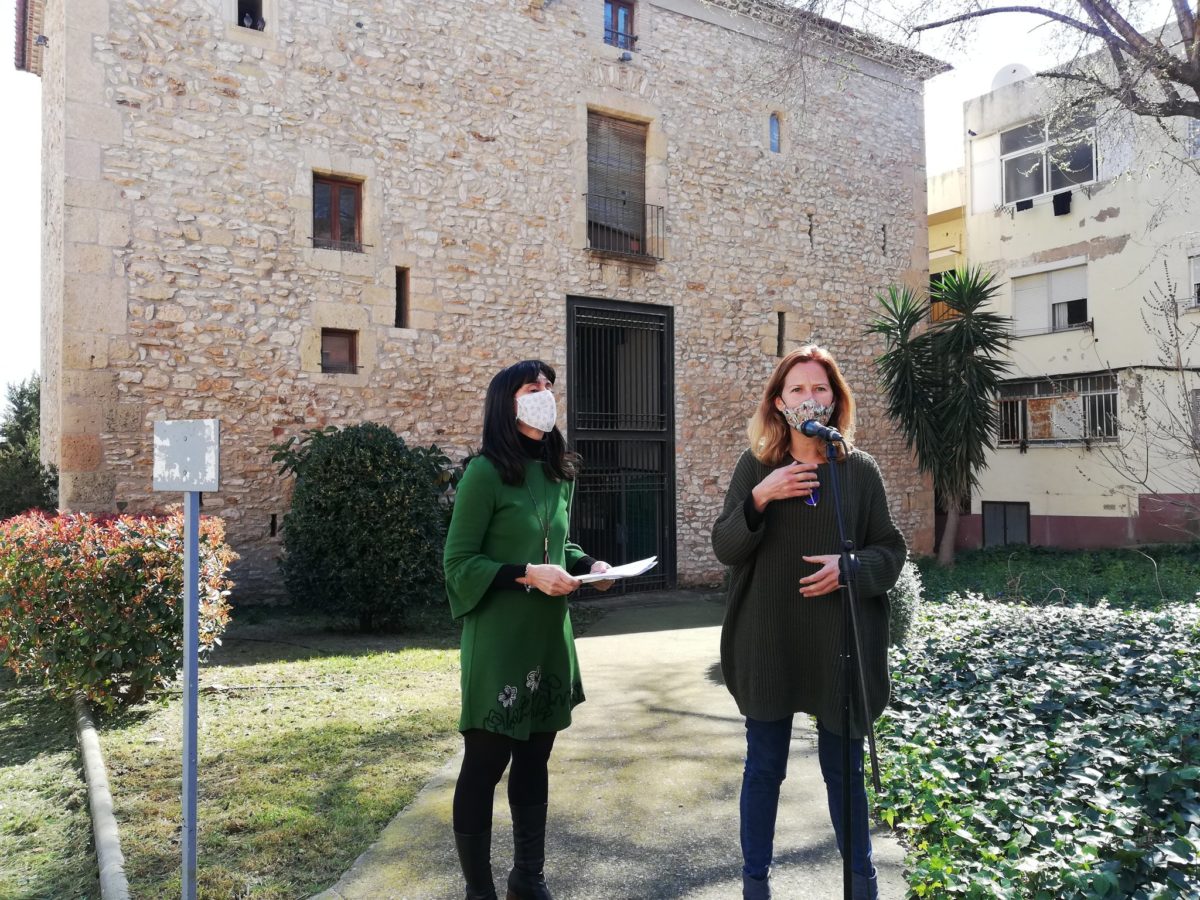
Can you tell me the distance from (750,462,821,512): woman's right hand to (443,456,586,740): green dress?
73cm

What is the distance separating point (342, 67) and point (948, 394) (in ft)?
31.6

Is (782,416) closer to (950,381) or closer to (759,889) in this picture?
(759,889)

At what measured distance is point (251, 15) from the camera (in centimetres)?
955

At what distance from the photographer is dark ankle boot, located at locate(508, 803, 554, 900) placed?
9.09 feet

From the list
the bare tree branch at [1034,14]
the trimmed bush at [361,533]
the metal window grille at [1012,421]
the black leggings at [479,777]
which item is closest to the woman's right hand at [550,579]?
the black leggings at [479,777]

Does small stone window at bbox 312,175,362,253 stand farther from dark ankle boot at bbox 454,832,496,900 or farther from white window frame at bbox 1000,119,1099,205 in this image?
white window frame at bbox 1000,119,1099,205

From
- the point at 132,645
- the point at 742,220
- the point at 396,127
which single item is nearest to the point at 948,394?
the point at 742,220

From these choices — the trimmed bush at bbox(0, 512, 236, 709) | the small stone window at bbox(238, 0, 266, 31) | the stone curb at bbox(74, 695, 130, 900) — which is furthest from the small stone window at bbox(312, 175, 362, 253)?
the stone curb at bbox(74, 695, 130, 900)

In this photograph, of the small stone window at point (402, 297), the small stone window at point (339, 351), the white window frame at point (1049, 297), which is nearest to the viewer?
the small stone window at point (339, 351)

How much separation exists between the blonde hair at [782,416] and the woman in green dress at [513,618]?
67cm

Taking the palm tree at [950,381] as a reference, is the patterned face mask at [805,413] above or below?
below

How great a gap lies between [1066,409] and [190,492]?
16.3 metres

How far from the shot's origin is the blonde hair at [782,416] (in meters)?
2.77

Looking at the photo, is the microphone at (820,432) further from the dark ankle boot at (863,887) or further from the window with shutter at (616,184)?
the window with shutter at (616,184)
